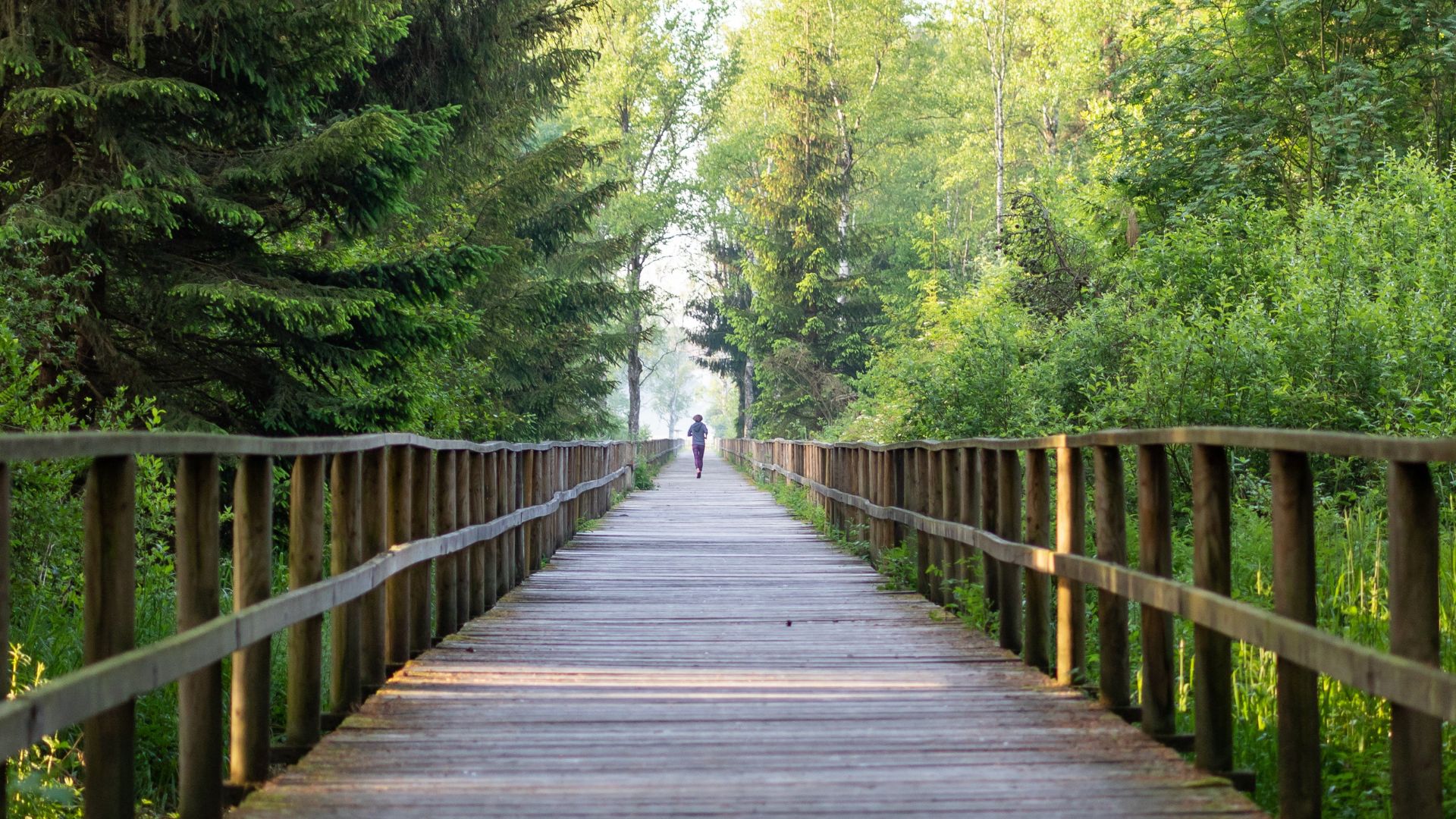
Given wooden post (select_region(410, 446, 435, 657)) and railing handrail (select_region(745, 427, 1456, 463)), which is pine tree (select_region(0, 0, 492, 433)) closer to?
wooden post (select_region(410, 446, 435, 657))

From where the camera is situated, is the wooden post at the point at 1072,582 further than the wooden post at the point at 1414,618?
Yes

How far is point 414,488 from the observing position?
739 centimetres

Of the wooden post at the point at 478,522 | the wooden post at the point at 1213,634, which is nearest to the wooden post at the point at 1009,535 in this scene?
the wooden post at the point at 1213,634

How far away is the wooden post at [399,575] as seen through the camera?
265 inches

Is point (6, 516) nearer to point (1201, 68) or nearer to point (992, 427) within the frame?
point (992, 427)

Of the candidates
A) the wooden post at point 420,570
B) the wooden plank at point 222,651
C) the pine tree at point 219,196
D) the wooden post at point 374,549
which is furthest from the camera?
the pine tree at point 219,196

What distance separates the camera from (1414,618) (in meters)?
3.43

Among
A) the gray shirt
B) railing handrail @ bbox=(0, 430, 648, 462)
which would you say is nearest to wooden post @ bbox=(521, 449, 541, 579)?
railing handrail @ bbox=(0, 430, 648, 462)

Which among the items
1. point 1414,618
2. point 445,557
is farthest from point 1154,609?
point 445,557

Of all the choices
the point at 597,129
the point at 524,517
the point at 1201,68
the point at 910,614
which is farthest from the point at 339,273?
the point at 597,129

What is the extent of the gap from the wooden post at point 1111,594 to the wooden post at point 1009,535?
1.54 metres

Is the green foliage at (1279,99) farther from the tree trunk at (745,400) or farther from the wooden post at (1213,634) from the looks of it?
the tree trunk at (745,400)

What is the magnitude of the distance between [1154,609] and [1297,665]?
1188 millimetres

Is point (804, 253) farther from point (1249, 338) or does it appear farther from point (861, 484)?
point (1249, 338)
